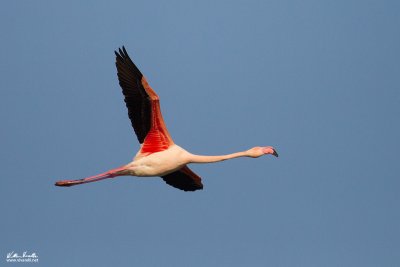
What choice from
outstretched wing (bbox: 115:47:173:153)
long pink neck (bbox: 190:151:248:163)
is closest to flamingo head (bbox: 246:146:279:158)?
long pink neck (bbox: 190:151:248:163)

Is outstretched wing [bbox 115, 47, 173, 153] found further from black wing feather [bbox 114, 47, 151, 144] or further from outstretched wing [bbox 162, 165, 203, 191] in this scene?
outstretched wing [bbox 162, 165, 203, 191]

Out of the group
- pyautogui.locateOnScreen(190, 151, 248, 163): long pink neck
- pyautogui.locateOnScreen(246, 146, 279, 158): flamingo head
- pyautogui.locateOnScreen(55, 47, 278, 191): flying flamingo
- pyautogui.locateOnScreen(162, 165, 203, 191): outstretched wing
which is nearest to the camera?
pyautogui.locateOnScreen(246, 146, 279, 158): flamingo head

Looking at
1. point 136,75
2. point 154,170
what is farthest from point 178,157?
point 136,75

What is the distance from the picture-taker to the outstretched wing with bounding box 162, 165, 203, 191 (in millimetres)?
32688

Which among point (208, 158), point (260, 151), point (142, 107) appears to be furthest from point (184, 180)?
point (260, 151)

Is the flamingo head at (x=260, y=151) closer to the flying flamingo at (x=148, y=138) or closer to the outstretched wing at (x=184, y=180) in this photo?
the flying flamingo at (x=148, y=138)

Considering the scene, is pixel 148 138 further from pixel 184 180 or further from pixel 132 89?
pixel 184 180

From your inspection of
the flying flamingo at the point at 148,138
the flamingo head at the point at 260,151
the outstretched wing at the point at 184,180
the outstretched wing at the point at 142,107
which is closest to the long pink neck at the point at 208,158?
the flying flamingo at the point at 148,138

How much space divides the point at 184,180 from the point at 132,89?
422cm

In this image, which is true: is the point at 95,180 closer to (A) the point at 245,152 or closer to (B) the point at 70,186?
(B) the point at 70,186

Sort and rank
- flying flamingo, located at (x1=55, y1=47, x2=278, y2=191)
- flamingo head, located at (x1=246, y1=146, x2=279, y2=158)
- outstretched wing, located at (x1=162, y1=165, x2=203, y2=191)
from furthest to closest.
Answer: outstretched wing, located at (x1=162, y1=165, x2=203, y2=191), flying flamingo, located at (x1=55, y1=47, x2=278, y2=191), flamingo head, located at (x1=246, y1=146, x2=279, y2=158)

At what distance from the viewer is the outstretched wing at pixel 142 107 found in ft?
98.5

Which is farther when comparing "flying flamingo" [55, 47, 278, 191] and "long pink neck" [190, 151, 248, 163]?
"long pink neck" [190, 151, 248, 163]

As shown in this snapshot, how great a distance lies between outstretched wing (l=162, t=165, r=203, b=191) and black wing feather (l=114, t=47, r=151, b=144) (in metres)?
2.82
